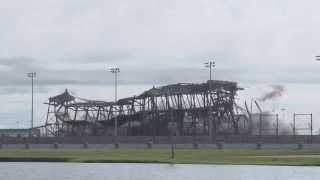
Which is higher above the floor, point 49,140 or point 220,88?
point 220,88

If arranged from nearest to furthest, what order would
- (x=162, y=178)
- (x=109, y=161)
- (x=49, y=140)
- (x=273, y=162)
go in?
1. (x=162, y=178)
2. (x=273, y=162)
3. (x=109, y=161)
4. (x=49, y=140)

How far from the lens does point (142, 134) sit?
198625mm

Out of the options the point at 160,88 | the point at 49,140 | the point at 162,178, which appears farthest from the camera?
the point at 160,88

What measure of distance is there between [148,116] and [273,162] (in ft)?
397

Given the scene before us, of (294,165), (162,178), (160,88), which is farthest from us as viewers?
(160,88)

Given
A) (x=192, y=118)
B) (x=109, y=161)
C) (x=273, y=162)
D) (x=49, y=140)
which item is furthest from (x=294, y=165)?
(x=192, y=118)

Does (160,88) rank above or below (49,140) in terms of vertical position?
above

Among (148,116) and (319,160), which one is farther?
(148,116)

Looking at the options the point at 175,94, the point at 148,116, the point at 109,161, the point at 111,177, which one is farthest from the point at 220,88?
the point at 111,177

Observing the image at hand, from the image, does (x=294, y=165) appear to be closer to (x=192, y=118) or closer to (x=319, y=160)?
(x=319, y=160)

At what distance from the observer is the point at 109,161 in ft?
277

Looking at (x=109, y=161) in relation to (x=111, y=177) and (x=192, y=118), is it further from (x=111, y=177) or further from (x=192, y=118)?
(x=192, y=118)

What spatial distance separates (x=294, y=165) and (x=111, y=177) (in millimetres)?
24883

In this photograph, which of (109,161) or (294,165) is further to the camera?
(109,161)
